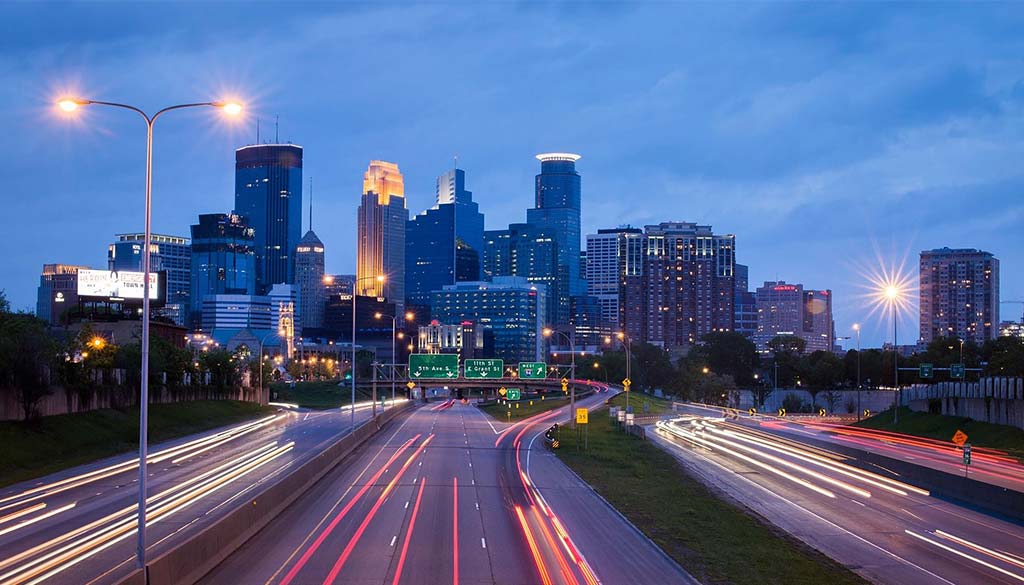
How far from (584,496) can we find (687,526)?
9.86m

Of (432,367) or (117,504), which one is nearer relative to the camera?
(117,504)

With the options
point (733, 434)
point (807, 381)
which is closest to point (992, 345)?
point (807, 381)

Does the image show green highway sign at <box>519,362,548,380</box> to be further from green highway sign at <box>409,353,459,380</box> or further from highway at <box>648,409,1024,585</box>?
highway at <box>648,409,1024,585</box>

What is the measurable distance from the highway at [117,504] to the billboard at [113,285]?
50024 mm

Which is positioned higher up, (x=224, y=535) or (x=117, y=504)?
(x=224, y=535)

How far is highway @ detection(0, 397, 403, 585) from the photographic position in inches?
1086

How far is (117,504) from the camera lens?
133ft

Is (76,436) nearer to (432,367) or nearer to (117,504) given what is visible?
(117,504)

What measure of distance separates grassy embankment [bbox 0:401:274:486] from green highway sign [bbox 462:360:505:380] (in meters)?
28.6

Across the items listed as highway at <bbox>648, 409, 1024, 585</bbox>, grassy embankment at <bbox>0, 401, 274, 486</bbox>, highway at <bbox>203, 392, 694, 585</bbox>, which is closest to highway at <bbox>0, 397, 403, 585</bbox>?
grassy embankment at <bbox>0, 401, 274, 486</bbox>

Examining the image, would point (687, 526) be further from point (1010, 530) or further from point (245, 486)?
point (245, 486)

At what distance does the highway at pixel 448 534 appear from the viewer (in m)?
27.1

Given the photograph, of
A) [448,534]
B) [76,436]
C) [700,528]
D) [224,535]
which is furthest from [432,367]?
[224,535]

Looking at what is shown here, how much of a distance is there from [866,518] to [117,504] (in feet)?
103
